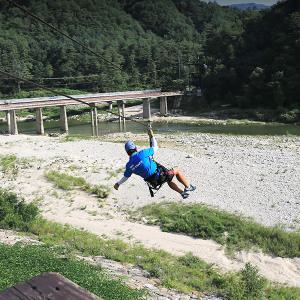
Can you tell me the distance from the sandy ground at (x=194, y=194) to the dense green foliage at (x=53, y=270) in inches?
191

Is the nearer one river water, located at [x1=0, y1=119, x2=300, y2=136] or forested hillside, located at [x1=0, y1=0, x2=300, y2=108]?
river water, located at [x1=0, y1=119, x2=300, y2=136]

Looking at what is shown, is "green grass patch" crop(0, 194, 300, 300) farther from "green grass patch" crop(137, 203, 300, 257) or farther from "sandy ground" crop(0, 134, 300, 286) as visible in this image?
"green grass patch" crop(137, 203, 300, 257)

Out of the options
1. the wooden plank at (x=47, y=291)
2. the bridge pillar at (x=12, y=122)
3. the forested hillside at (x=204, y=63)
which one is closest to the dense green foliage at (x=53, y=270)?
the wooden plank at (x=47, y=291)

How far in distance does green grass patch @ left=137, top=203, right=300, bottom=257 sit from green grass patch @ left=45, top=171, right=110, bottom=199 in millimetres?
3820

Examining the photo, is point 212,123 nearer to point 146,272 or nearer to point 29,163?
point 29,163

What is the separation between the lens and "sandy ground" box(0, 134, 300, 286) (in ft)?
56.6

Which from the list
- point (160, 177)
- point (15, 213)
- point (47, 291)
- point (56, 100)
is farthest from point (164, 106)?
point (47, 291)

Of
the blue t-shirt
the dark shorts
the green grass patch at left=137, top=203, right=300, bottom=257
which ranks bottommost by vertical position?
the green grass patch at left=137, top=203, right=300, bottom=257

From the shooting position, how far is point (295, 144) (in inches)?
Answer: 1672

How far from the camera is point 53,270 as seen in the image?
12227 millimetres

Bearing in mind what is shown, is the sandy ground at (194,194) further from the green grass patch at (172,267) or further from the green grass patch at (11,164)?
the green grass patch at (172,267)

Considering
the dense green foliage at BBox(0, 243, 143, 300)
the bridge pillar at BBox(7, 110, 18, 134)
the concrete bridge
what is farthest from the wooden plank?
the bridge pillar at BBox(7, 110, 18, 134)

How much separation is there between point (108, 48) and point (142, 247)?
13422 centimetres

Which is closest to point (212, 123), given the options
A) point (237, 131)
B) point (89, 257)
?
point (237, 131)
